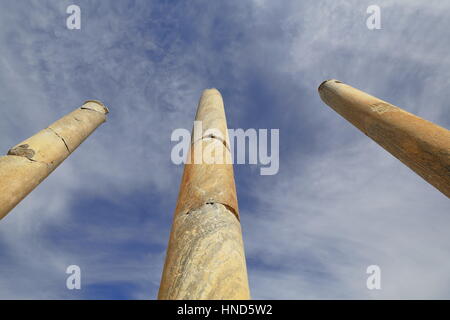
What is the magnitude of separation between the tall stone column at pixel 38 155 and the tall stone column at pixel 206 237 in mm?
5504

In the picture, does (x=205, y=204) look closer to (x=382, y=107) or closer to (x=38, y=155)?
(x=38, y=155)

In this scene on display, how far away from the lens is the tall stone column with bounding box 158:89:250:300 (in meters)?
4.02

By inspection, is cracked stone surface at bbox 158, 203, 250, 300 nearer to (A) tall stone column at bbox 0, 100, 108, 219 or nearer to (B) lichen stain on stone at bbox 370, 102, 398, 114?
(A) tall stone column at bbox 0, 100, 108, 219

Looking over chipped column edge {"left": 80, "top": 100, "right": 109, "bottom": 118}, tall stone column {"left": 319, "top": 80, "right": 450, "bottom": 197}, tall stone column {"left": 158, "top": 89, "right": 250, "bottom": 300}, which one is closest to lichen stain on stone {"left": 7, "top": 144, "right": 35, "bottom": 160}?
chipped column edge {"left": 80, "top": 100, "right": 109, "bottom": 118}

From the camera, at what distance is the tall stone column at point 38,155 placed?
8336 mm

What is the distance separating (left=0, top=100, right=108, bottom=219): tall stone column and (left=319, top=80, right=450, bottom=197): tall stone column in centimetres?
1209

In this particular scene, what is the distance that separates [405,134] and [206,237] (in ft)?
24.4

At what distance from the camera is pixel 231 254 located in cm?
458
